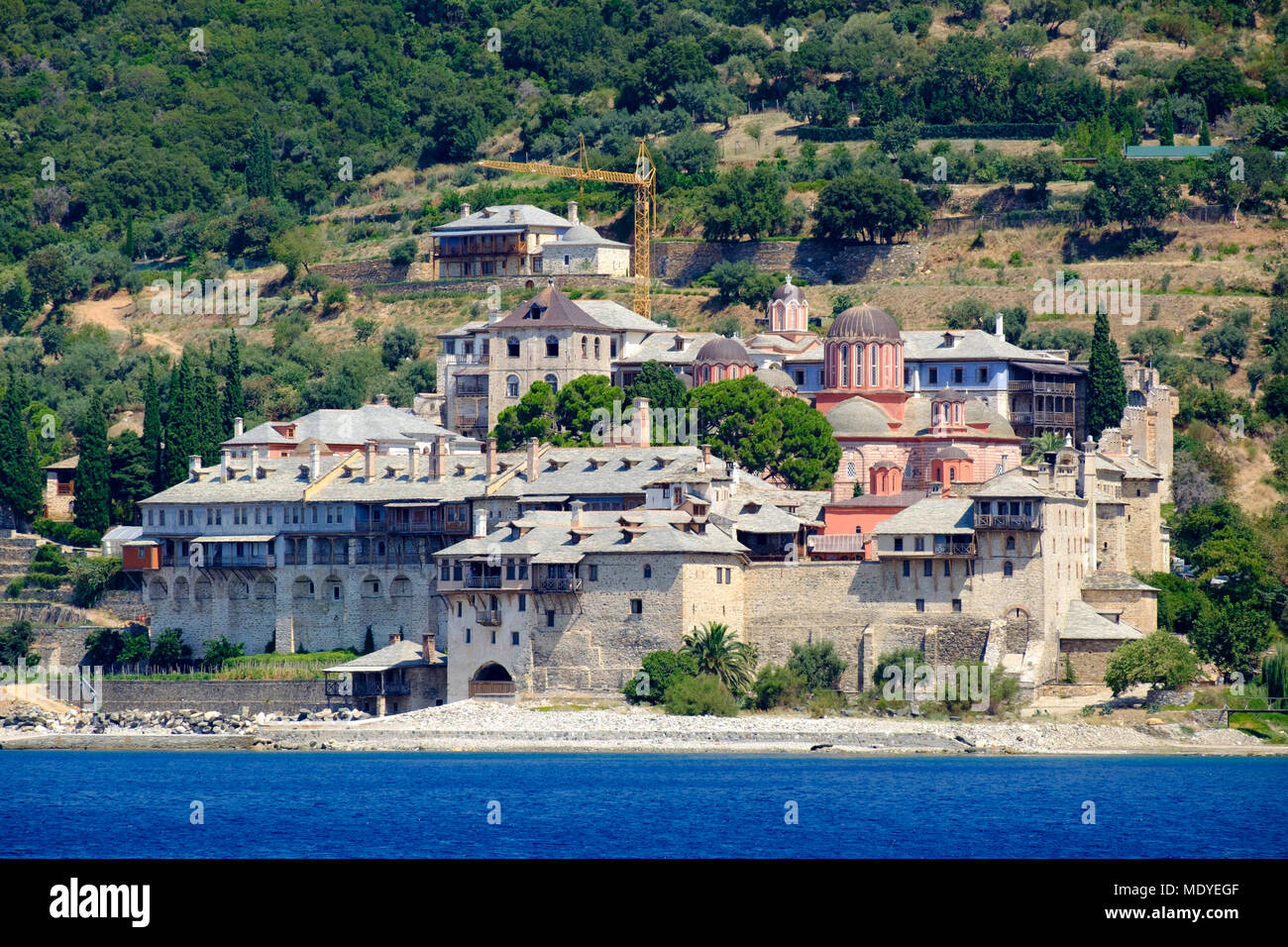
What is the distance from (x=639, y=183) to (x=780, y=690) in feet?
178

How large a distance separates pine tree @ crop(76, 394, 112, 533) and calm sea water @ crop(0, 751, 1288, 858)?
20597 mm

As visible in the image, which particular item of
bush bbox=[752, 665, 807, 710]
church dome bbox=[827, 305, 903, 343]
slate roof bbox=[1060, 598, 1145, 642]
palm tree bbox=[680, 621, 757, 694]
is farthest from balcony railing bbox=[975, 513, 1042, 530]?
church dome bbox=[827, 305, 903, 343]

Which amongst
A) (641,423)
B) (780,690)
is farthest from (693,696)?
(641,423)

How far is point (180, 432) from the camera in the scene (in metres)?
85.8

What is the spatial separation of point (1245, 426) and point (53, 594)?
4739cm

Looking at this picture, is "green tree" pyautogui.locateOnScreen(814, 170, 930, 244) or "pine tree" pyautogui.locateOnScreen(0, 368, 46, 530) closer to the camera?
"pine tree" pyautogui.locateOnScreen(0, 368, 46, 530)

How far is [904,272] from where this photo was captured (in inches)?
4227

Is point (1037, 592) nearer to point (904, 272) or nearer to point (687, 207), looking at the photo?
point (904, 272)

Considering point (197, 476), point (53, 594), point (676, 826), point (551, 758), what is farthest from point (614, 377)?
point (676, 826)

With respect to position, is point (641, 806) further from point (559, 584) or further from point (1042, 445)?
point (1042, 445)

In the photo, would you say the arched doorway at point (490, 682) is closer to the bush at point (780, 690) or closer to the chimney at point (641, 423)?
the bush at point (780, 690)

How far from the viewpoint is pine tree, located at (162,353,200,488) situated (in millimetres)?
85062

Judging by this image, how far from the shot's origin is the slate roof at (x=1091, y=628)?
213 feet

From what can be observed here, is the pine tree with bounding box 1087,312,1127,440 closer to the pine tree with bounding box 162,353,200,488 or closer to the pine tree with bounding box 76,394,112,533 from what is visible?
the pine tree with bounding box 162,353,200,488
